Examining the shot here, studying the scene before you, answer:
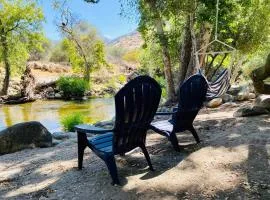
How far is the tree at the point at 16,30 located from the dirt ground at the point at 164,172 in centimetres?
2011

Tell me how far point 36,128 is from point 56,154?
40.7 inches

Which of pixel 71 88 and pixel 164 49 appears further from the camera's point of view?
pixel 71 88

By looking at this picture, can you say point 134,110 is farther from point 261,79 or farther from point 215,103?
point 215,103

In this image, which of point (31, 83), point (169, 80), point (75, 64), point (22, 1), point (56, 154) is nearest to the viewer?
point (56, 154)

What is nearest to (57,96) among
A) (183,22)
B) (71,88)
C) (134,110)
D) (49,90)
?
(71,88)

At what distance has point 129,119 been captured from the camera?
3.58 meters

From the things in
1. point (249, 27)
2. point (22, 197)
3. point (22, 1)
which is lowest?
point (22, 197)

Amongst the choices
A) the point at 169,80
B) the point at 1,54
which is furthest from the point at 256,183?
the point at 1,54

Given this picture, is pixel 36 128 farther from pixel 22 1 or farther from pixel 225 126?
pixel 22 1

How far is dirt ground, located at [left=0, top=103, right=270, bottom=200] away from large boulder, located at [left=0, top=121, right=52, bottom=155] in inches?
23.2

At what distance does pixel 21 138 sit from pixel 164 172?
3029mm

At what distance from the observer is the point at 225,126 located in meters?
5.82

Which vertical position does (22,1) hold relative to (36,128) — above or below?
above

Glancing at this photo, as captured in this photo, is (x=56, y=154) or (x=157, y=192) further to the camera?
(x=56, y=154)
